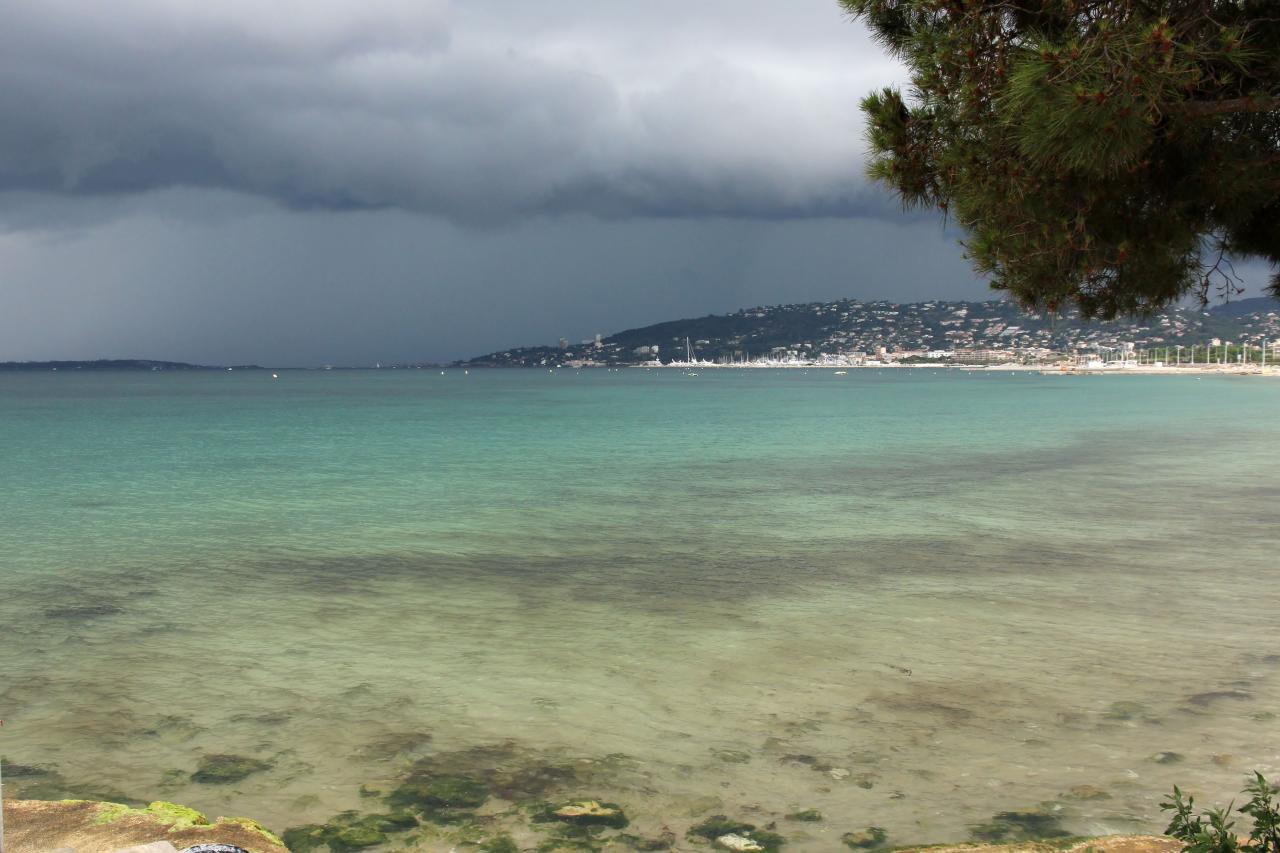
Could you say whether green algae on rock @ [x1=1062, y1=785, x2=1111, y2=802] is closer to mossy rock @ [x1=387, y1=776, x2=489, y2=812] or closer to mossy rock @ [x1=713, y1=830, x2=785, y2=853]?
mossy rock @ [x1=713, y1=830, x2=785, y2=853]

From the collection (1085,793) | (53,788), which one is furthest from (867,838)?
(53,788)

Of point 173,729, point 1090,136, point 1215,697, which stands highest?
point 1090,136

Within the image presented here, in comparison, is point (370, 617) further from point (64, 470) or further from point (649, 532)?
point (64, 470)

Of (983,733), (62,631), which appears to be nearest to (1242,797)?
(983,733)

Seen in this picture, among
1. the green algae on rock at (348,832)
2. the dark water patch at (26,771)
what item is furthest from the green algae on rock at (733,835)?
the dark water patch at (26,771)

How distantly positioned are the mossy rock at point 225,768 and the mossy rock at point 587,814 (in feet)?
6.99

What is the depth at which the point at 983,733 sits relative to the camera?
7387 mm

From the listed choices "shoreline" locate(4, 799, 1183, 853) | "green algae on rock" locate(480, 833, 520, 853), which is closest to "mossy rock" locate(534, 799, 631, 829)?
"shoreline" locate(4, 799, 1183, 853)

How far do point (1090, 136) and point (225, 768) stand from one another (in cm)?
660

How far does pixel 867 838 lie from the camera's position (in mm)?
5816

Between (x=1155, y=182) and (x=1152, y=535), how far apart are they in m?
12.4

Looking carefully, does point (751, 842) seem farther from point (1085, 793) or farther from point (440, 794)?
point (1085, 793)

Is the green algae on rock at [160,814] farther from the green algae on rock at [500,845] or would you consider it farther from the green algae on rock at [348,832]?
the green algae on rock at [500,845]

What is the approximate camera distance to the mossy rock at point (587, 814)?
604cm
